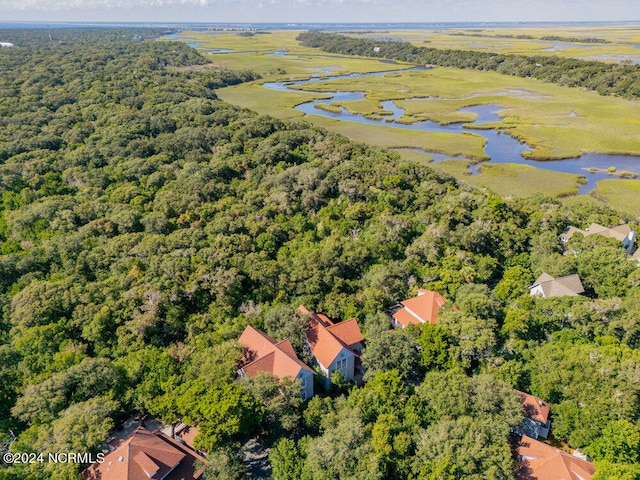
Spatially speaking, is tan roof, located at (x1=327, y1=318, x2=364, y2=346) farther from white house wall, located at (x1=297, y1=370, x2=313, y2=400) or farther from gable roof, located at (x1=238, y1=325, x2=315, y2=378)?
white house wall, located at (x1=297, y1=370, x2=313, y2=400)

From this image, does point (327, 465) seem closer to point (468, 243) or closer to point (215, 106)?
point (468, 243)

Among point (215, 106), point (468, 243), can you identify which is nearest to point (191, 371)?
point (468, 243)

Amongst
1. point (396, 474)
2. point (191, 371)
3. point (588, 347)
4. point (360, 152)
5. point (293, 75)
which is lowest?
point (396, 474)

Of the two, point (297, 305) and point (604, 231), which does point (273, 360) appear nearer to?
point (297, 305)

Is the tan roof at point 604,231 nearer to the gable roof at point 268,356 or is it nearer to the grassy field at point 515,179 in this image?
the grassy field at point 515,179

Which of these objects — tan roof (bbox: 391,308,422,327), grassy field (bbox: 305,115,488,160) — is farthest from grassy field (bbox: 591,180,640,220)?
tan roof (bbox: 391,308,422,327)

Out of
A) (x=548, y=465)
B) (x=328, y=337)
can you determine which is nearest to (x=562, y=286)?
(x=548, y=465)
